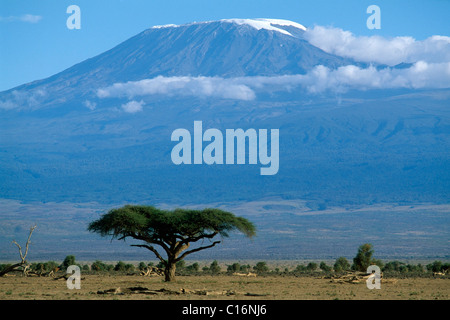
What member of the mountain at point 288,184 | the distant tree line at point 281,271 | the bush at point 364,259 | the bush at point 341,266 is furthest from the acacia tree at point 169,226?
the mountain at point 288,184

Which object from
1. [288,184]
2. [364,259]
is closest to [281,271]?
[364,259]

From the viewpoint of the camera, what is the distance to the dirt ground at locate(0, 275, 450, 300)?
29.1 meters

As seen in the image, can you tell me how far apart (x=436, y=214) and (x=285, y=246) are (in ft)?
137

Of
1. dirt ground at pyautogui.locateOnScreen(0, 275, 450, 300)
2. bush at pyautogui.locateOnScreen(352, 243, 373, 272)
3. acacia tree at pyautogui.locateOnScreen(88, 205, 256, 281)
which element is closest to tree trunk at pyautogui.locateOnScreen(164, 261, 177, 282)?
acacia tree at pyautogui.locateOnScreen(88, 205, 256, 281)

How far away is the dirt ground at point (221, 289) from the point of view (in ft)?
95.6

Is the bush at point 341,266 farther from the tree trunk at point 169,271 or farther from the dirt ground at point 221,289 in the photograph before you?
the tree trunk at point 169,271

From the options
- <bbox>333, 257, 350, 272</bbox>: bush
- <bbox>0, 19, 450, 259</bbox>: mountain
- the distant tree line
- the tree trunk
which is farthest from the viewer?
<bbox>0, 19, 450, 259</bbox>: mountain

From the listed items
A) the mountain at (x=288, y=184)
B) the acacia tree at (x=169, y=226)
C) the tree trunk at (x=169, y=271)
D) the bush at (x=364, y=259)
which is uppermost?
the mountain at (x=288, y=184)

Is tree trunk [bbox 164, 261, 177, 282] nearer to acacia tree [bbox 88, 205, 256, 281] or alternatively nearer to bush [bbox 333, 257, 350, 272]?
acacia tree [bbox 88, 205, 256, 281]

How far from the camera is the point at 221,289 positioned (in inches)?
1309

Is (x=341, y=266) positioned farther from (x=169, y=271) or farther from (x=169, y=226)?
(x=169, y=226)
